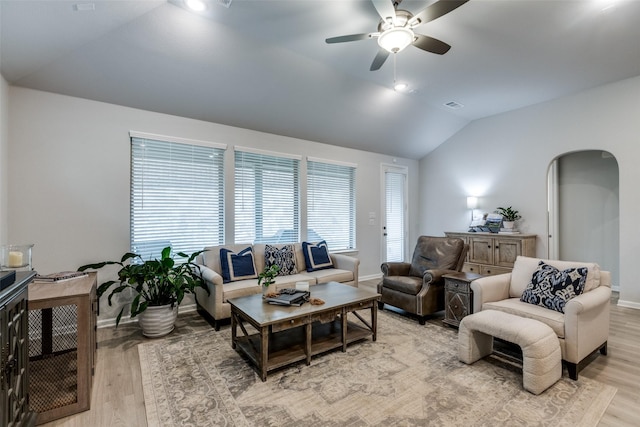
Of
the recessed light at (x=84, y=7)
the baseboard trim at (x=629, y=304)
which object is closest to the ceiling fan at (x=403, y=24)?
the recessed light at (x=84, y=7)

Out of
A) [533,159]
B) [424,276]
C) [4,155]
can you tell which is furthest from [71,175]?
[533,159]

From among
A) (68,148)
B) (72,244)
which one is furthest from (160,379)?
(68,148)

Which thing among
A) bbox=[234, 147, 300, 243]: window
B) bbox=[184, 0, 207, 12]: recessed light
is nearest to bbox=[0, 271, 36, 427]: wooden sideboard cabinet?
bbox=[184, 0, 207, 12]: recessed light

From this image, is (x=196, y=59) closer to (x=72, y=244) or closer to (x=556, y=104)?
(x=72, y=244)

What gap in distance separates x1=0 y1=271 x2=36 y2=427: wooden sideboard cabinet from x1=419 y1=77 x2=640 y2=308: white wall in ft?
21.2

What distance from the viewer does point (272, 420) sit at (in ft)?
6.42

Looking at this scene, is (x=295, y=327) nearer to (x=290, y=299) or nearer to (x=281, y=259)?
(x=290, y=299)

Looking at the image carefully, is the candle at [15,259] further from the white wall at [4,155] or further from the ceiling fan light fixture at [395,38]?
the ceiling fan light fixture at [395,38]

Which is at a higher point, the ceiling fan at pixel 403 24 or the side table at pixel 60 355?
the ceiling fan at pixel 403 24

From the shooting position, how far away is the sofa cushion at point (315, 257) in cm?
468

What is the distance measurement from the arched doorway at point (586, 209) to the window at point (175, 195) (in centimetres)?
574

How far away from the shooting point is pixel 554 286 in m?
2.75

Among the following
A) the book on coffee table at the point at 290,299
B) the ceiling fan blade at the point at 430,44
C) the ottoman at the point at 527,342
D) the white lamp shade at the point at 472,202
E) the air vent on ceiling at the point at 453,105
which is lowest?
the ottoman at the point at 527,342

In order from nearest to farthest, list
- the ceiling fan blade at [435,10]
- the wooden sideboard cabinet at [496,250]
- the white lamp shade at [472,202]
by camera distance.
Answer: the ceiling fan blade at [435,10], the wooden sideboard cabinet at [496,250], the white lamp shade at [472,202]
